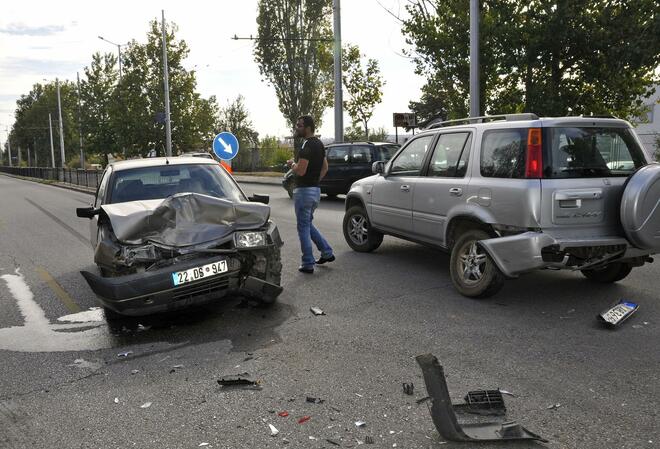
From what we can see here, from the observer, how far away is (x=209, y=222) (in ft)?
17.3

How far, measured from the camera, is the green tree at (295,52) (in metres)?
35.8

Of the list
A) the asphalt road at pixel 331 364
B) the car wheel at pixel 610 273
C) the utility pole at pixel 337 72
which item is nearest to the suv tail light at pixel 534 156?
the asphalt road at pixel 331 364

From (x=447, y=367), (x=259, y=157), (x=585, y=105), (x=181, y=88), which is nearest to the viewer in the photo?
(x=447, y=367)

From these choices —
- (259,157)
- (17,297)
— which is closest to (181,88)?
(259,157)

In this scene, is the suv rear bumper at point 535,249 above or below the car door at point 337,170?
below

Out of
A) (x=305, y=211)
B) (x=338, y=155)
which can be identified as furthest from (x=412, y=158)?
(x=338, y=155)

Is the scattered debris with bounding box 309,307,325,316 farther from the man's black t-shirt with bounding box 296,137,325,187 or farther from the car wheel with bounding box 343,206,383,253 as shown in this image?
the car wheel with bounding box 343,206,383,253

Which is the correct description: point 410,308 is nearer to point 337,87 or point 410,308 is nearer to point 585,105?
point 585,105

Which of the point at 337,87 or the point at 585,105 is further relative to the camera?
the point at 337,87

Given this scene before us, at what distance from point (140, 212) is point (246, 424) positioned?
2.58 meters

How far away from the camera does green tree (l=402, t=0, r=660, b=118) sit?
A: 16547mm

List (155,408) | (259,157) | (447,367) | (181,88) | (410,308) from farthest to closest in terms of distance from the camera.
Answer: (259,157)
(181,88)
(410,308)
(447,367)
(155,408)

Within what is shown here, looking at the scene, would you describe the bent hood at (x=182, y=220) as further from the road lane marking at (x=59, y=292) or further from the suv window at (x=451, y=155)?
the suv window at (x=451, y=155)

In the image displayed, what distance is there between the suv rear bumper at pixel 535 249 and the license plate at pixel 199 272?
2.42 metres
